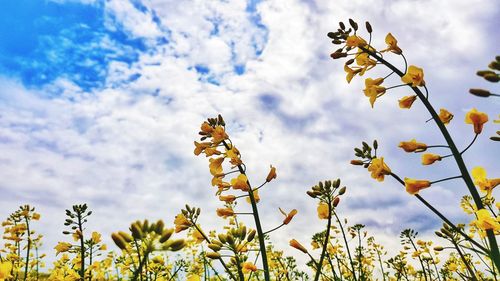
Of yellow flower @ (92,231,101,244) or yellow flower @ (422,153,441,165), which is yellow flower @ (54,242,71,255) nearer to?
yellow flower @ (92,231,101,244)

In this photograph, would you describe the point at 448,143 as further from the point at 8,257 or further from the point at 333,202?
the point at 8,257

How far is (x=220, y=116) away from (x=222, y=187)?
95 centimetres

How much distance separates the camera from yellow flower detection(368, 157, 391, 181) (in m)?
3.39

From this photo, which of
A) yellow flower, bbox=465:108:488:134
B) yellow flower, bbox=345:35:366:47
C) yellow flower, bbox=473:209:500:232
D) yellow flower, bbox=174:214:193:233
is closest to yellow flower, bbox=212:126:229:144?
yellow flower, bbox=174:214:193:233

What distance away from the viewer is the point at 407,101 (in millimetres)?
3764

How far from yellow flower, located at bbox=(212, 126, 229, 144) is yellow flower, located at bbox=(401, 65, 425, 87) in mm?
2104

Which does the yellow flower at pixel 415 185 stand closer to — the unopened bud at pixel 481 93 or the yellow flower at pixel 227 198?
the unopened bud at pixel 481 93

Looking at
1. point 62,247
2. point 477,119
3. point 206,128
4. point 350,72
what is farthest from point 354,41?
point 62,247

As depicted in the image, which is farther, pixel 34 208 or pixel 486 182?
pixel 34 208

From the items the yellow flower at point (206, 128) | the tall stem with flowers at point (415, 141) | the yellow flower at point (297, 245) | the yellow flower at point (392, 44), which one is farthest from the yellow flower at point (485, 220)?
the yellow flower at point (206, 128)

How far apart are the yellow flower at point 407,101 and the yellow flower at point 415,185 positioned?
2.88 feet

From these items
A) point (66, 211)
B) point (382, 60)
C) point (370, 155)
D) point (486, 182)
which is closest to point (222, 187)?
point (370, 155)

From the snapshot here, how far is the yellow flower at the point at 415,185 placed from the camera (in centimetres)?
327

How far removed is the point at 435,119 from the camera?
3424 mm
